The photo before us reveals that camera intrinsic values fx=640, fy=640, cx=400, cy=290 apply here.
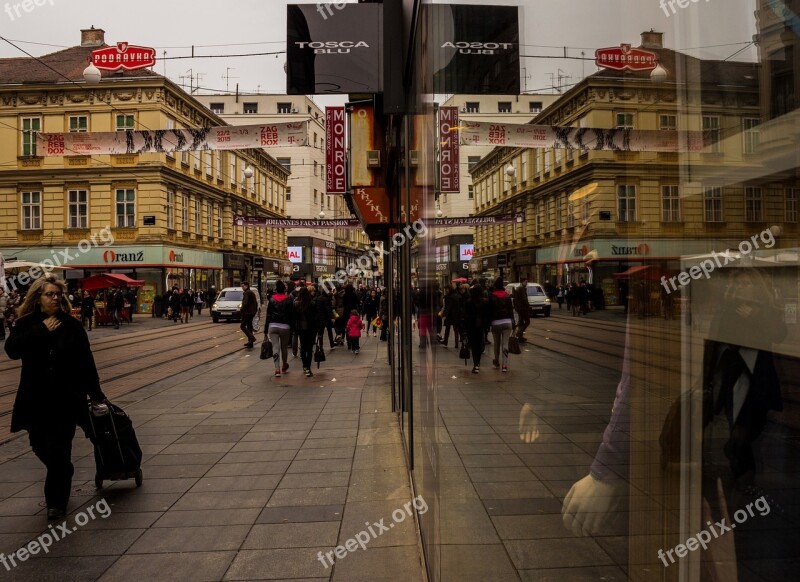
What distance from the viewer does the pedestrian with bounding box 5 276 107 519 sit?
4.76 metres

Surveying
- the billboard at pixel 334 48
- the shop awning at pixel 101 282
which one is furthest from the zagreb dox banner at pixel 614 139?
the shop awning at pixel 101 282

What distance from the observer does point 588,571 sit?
3.31ft

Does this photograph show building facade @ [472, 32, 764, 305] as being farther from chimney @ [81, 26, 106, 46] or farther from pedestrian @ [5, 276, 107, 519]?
chimney @ [81, 26, 106, 46]

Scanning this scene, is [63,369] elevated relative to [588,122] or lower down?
lower down

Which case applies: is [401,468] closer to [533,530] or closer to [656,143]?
[533,530]

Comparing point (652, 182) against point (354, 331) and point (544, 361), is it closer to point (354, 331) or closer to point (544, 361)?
point (544, 361)

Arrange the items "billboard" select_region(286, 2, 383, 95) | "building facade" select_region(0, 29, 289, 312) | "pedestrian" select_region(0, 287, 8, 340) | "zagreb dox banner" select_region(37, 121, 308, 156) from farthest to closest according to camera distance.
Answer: "building facade" select_region(0, 29, 289, 312) → "pedestrian" select_region(0, 287, 8, 340) → "zagreb dox banner" select_region(37, 121, 308, 156) → "billboard" select_region(286, 2, 383, 95)

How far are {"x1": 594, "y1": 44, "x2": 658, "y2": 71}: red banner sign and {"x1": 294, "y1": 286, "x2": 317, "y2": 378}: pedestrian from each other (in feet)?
37.0

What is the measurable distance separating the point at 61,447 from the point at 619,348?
4953mm

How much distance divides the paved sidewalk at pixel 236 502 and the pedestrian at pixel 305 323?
312cm

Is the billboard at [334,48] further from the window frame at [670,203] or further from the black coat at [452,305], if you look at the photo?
the window frame at [670,203]

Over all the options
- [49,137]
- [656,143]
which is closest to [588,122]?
[656,143]

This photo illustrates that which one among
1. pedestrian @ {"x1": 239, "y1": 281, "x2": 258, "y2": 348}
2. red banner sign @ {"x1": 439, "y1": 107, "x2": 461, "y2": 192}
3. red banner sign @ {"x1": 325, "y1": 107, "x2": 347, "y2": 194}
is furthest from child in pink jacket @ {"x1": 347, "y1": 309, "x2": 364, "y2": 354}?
red banner sign @ {"x1": 439, "y1": 107, "x2": 461, "y2": 192}

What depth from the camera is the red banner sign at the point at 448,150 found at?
6.57 ft
